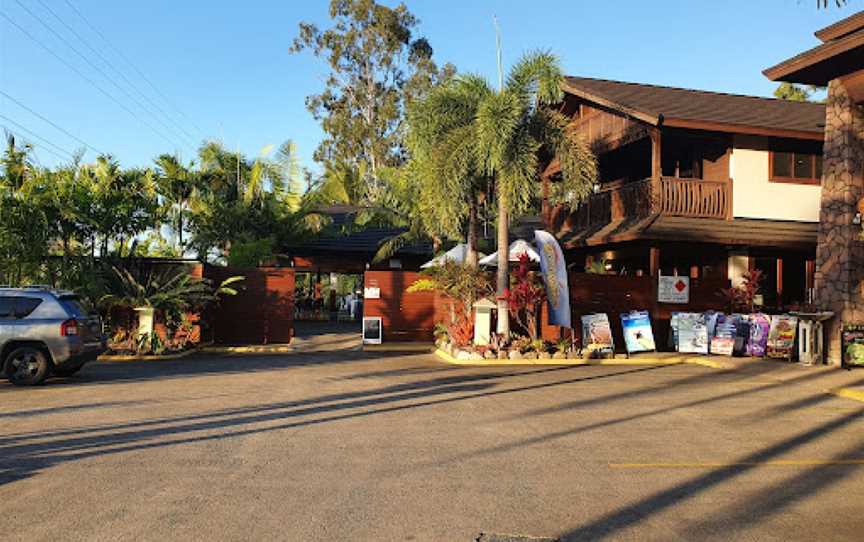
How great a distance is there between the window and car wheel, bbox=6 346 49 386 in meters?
18.8

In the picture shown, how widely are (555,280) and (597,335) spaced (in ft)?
6.00

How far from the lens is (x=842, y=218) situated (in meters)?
14.6

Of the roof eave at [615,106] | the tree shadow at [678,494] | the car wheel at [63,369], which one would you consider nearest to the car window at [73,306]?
the car wheel at [63,369]

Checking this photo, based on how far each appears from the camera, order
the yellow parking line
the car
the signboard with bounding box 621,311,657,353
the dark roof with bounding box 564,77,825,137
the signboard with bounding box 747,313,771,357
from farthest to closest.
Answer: the dark roof with bounding box 564,77,825,137
the signboard with bounding box 621,311,657,353
the signboard with bounding box 747,313,771,357
the car
the yellow parking line

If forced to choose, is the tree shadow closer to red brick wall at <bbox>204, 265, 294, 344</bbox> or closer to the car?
the car

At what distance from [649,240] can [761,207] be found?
376 centimetres

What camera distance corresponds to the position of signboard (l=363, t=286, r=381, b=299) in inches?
817

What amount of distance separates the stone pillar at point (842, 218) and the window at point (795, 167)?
16.3 ft

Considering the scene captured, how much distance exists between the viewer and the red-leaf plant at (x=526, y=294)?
1648 centimetres

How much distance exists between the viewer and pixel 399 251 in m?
28.6

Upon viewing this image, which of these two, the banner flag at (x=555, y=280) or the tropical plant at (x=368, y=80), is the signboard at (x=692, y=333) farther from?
the tropical plant at (x=368, y=80)

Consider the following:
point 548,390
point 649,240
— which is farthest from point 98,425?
point 649,240

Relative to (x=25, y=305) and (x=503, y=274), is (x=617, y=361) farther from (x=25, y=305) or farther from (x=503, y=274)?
(x=25, y=305)

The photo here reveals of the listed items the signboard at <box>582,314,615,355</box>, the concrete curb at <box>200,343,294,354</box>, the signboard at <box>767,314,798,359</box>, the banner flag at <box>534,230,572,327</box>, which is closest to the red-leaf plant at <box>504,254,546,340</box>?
the banner flag at <box>534,230,572,327</box>
